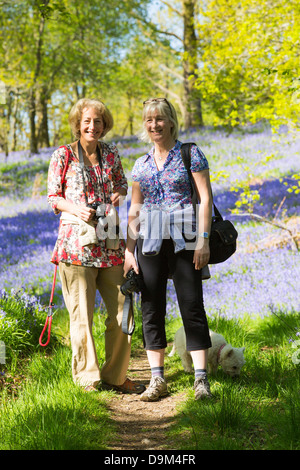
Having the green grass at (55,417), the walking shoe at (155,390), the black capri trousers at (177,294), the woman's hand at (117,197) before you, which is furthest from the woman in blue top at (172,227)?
the green grass at (55,417)

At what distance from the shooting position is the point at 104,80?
20.8 meters

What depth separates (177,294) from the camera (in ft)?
13.2

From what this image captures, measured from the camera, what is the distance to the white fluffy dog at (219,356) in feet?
14.2

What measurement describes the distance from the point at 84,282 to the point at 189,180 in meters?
1.23

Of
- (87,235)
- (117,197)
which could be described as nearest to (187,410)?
(87,235)

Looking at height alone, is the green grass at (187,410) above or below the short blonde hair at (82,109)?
below

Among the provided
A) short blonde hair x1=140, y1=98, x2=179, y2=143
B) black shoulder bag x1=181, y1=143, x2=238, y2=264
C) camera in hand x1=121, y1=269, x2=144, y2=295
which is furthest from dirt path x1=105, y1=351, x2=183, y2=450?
short blonde hair x1=140, y1=98, x2=179, y2=143

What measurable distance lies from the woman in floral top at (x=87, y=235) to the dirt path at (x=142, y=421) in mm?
323

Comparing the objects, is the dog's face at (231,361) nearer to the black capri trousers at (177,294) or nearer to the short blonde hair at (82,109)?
the black capri trousers at (177,294)

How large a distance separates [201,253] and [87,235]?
95 cm

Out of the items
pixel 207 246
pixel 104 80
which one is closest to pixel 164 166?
pixel 207 246

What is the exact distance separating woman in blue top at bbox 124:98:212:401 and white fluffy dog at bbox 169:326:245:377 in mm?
418

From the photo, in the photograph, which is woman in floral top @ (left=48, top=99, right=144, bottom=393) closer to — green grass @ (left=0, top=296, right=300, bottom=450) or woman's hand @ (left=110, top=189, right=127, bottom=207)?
woman's hand @ (left=110, top=189, right=127, bottom=207)

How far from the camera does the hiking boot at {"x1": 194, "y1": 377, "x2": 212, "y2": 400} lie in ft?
12.5
